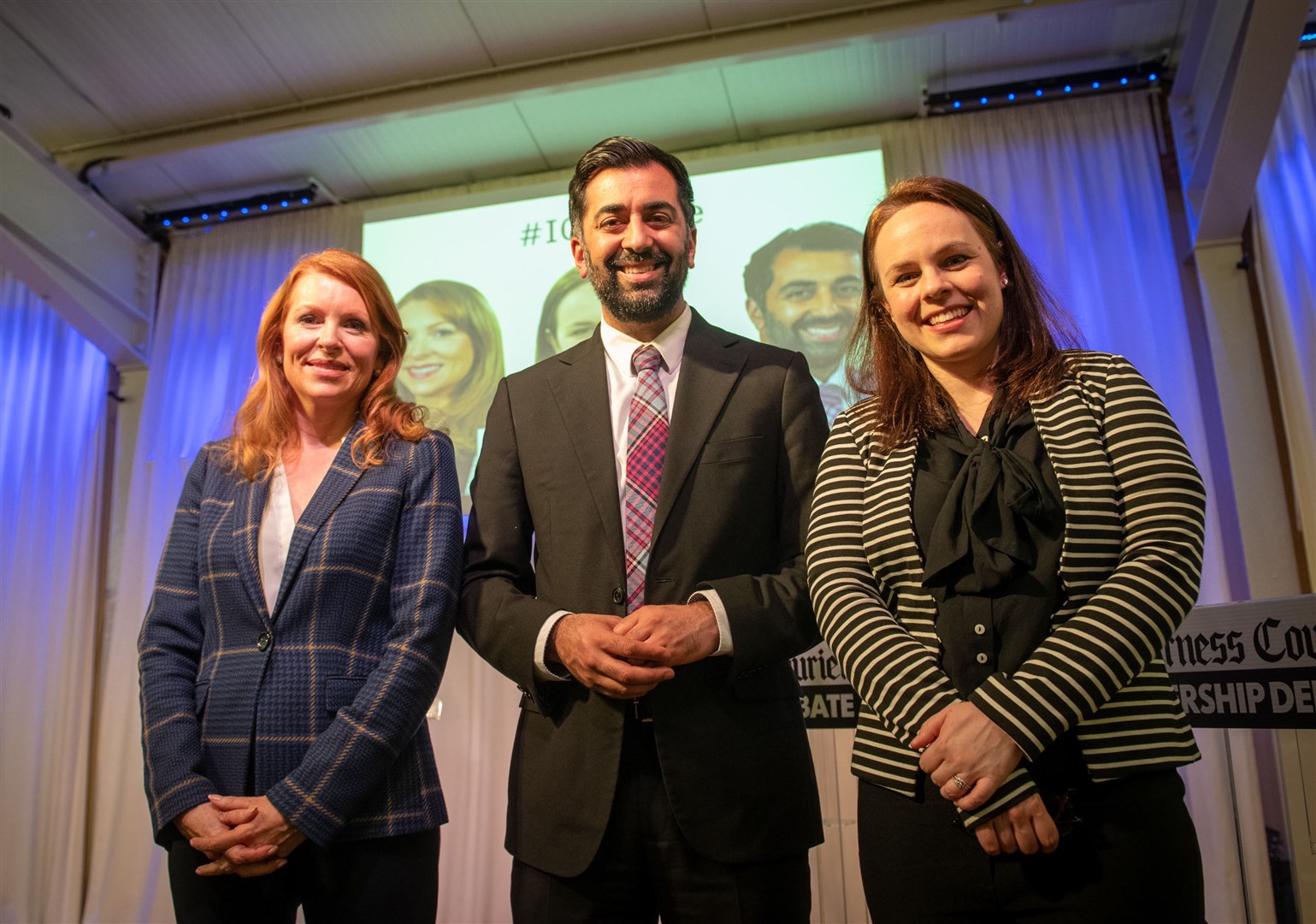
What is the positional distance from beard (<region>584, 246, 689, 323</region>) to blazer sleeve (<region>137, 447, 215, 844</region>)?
83 centimetres

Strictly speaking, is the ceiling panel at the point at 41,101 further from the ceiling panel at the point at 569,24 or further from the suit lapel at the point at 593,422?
the suit lapel at the point at 593,422

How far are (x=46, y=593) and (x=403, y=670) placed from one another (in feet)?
13.5

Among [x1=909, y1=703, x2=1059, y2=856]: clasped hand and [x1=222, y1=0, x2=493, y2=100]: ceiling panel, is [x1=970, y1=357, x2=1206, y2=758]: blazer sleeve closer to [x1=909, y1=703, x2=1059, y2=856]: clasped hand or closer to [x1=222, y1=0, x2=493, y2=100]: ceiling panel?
[x1=909, y1=703, x2=1059, y2=856]: clasped hand

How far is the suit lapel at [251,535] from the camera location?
1.64m

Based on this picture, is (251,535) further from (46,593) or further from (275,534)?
(46,593)

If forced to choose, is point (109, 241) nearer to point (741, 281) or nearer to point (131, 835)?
point (131, 835)

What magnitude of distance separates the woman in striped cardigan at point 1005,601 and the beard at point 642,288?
17.7 inches

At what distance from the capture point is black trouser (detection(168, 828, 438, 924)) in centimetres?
148

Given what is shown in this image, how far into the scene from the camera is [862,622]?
1322 millimetres

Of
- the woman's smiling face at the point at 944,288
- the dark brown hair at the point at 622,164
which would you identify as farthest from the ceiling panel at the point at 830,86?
the woman's smiling face at the point at 944,288

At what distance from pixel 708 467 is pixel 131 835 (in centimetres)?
402

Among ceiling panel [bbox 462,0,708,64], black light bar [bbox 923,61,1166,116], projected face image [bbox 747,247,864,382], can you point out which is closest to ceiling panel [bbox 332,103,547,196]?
ceiling panel [bbox 462,0,708,64]

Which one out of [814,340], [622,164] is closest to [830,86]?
[814,340]

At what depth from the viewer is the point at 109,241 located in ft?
16.6
